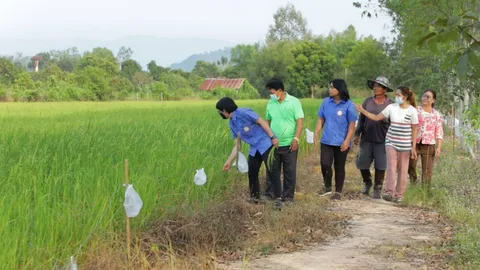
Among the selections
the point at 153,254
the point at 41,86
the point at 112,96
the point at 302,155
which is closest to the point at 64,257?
the point at 153,254

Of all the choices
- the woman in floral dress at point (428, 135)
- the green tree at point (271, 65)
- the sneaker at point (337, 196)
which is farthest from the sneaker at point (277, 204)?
the green tree at point (271, 65)

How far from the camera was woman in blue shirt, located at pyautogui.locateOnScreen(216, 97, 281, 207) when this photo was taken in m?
6.23

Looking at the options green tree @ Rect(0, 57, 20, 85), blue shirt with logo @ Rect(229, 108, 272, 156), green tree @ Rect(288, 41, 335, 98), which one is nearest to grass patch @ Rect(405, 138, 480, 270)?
blue shirt with logo @ Rect(229, 108, 272, 156)

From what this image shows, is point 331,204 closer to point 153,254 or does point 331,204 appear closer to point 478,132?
point 478,132

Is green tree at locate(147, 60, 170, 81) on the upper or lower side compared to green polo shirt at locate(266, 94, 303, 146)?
upper

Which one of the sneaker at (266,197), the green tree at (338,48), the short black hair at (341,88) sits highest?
the green tree at (338,48)

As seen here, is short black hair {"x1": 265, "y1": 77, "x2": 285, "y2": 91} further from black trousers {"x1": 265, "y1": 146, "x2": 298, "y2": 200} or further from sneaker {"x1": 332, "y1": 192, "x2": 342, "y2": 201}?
sneaker {"x1": 332, "y1": 192, "x2": 342, "y2": 201}

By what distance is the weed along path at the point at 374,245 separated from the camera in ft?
14.6

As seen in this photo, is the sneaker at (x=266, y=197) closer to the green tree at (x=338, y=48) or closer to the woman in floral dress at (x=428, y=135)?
the woman in floral dress at (x=428, y=135)

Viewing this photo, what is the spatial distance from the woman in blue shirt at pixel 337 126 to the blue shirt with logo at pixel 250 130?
1.03 metres

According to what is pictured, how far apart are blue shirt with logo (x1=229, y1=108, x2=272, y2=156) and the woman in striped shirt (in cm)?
130

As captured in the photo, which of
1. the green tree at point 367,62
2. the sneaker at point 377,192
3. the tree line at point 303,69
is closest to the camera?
the tree line at point 303,69

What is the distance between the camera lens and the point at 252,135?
6.39 m

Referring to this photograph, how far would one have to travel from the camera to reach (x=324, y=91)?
54156 mm
